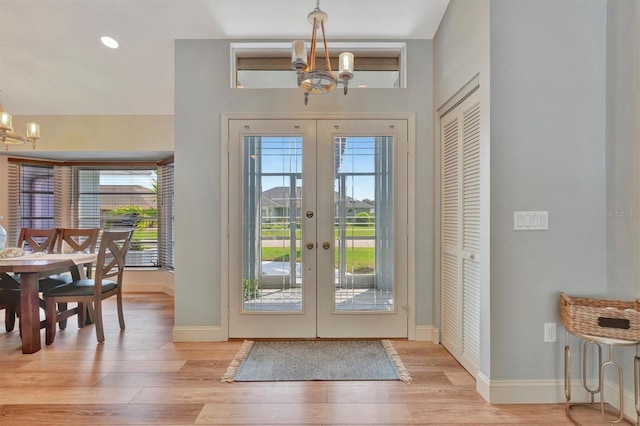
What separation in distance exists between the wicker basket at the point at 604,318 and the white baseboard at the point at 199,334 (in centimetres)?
278

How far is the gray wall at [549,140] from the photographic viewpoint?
7.55ft

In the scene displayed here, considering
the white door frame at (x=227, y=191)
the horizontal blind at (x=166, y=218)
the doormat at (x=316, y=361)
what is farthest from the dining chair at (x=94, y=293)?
the horizontal blind at (x=166, y=218)

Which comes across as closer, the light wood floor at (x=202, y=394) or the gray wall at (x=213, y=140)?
the light wood floor at (x=202, y=394)

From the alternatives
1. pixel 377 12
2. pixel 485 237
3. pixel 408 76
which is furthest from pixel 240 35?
pixel 485 237

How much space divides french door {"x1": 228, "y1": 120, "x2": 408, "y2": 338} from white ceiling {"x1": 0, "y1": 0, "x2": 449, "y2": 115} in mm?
854

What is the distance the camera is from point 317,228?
341cm

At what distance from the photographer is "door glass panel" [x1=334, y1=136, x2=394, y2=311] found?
11.2ft

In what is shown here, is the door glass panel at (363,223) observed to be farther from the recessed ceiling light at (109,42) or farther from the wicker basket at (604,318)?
the recessed ceiling light at (109,42)

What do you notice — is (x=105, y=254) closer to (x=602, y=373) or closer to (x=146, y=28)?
(x=146, y=28)

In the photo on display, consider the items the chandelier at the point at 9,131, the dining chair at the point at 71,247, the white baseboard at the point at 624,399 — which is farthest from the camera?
the dining chair at the point at 71,247

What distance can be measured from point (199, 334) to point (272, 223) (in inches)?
49.6

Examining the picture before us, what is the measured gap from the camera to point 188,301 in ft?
11.1

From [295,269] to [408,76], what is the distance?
7.05ft

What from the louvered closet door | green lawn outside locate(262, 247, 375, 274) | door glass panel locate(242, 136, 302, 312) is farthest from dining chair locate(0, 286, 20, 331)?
the louvered closet door
